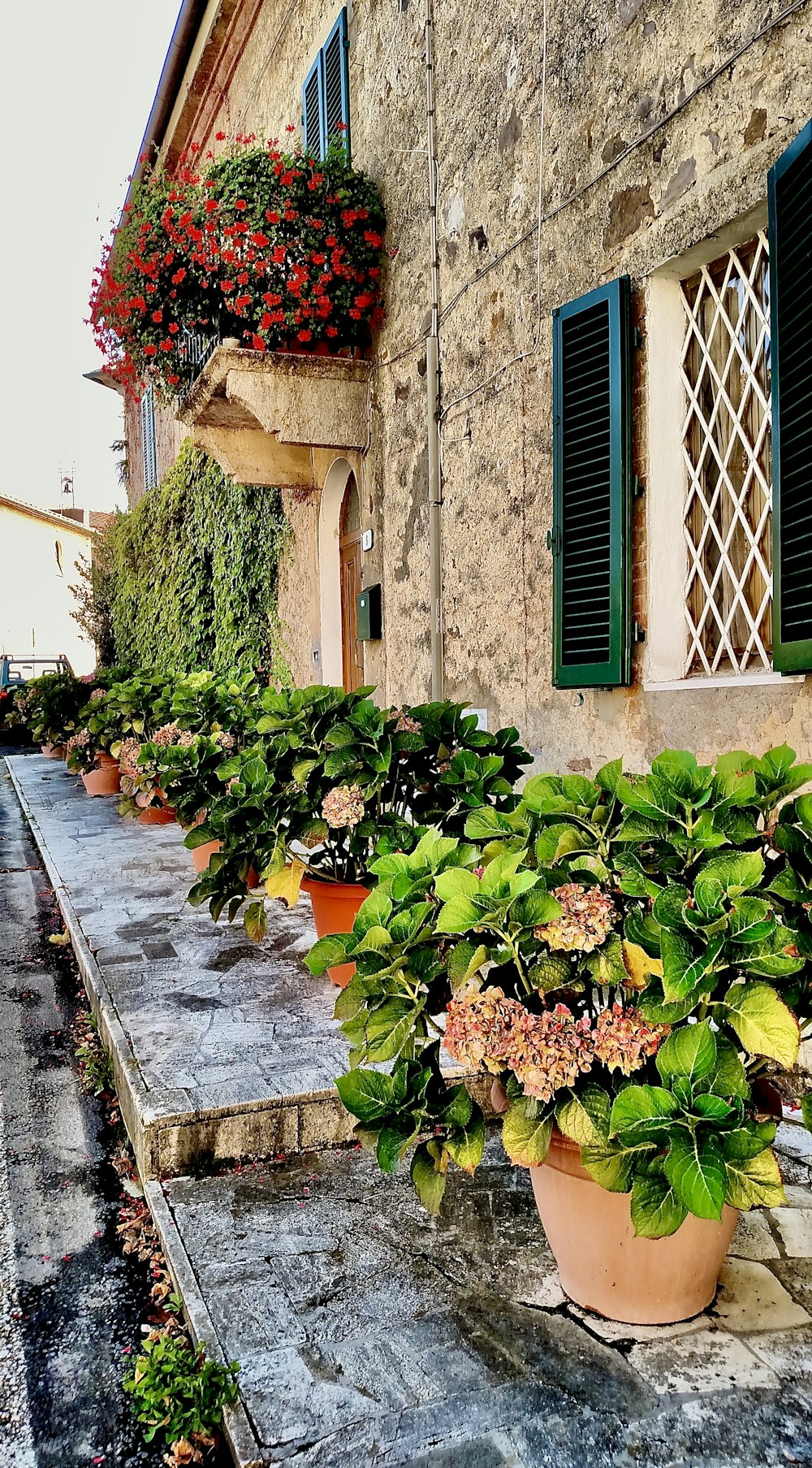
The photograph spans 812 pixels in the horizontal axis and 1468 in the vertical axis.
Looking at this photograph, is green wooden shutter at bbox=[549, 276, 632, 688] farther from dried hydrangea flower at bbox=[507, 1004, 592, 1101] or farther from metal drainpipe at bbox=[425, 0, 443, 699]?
dried hydrangea flower at bbox=[507, 1004, 592, 1101]

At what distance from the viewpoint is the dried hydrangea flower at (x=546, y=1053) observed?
167 cm

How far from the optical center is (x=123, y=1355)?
207 centimetres

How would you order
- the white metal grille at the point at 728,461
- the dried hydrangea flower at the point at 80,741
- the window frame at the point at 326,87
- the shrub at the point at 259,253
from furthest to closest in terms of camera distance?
the dried hydrangea flower at the point at 80,741
the window frame at the point at 326,87
the shrub at the point at 259,253
the white metal grille at the point at 728,461

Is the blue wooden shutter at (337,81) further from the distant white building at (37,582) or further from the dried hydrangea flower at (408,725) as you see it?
the distant white building at (37,582)

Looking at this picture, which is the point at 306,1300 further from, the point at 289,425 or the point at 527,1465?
the point at 289,425

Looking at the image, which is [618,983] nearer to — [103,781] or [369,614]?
[369,614]

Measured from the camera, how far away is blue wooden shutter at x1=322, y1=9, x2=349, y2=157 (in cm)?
718

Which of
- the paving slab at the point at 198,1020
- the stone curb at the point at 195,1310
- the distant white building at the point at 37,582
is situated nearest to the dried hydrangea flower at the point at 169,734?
the paving slab at the point at 198,1020

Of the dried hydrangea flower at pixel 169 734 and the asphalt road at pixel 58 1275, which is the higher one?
the dried hydrangea flower at pixel 169 734

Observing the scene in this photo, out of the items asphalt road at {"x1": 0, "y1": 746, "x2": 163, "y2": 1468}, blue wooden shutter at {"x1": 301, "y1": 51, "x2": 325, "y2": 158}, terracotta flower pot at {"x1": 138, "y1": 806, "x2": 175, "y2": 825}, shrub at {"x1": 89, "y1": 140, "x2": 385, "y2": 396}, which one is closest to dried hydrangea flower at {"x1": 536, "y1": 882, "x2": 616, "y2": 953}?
asphalt road at {"x1": 0, "y1": 746, "x2": 163, "y2": 1468}

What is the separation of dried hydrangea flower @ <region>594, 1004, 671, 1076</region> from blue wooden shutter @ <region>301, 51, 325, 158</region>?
7.69 metres

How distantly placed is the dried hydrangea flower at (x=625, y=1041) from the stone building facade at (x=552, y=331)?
1.61m

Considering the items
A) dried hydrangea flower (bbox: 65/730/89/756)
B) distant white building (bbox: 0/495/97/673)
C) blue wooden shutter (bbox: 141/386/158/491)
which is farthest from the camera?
distant white building (bbox: 0/495/97/673)

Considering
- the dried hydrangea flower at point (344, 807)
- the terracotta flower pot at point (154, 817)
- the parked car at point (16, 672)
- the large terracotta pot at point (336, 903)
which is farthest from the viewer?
the parked car at point (16, 672)
